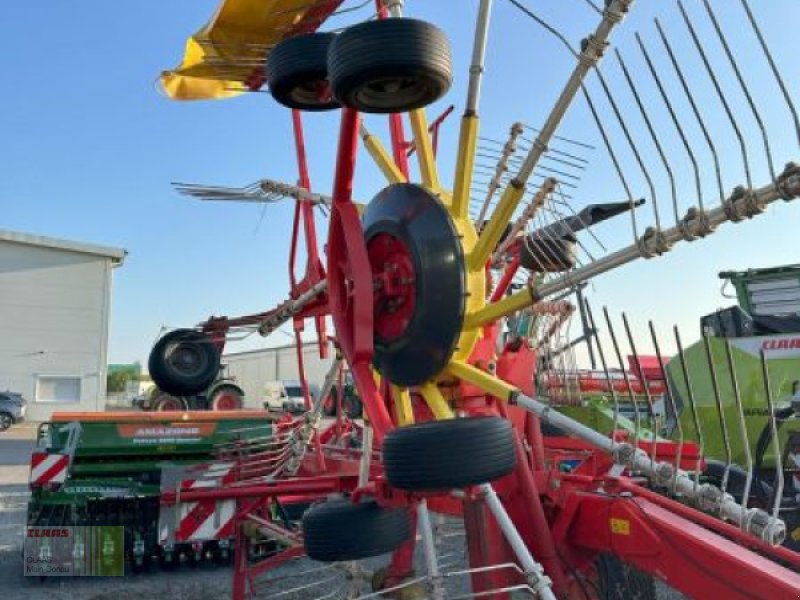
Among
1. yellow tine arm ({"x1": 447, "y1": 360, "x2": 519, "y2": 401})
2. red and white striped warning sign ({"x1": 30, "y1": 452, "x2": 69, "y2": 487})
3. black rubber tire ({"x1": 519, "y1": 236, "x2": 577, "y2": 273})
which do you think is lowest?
red and white striped warning sign ({"x1": 30, "y1": 452, "x2": 69, "y2": 487})

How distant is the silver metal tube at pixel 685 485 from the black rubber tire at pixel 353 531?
2.43 ft

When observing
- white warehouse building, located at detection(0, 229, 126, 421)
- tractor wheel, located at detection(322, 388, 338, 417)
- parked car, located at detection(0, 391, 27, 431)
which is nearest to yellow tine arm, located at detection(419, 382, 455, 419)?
tractor wheel, located at detection(322, 388, 338, 417)

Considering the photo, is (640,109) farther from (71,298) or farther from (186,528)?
→ (71,298)

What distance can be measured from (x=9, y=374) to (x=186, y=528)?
27199 millimetres

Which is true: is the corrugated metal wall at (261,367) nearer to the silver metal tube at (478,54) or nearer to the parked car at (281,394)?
the parked car at (281,394)

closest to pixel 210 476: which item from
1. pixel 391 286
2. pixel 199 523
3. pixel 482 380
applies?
pixel 199 523

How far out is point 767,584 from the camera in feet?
7.98

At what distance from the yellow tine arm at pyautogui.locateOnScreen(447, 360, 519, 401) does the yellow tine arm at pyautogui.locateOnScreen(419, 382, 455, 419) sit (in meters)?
0.12

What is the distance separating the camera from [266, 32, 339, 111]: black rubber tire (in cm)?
305

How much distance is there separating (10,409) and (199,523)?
22.5 m

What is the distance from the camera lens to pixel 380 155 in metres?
3.51

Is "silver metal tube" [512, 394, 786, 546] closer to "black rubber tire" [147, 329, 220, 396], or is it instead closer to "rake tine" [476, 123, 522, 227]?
"rake tine" [476, 123, 522, 227]

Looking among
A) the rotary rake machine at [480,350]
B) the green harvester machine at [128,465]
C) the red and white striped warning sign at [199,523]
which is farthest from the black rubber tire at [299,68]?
the green harvester machine at [128,465]

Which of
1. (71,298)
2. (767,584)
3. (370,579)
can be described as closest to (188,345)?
(370,579)
